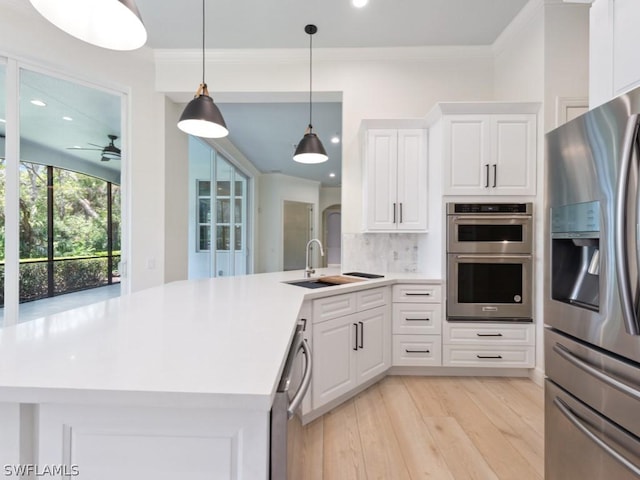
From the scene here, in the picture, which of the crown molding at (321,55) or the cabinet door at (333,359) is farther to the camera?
the crown molding at (321,55)

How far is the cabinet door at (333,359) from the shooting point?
212cm

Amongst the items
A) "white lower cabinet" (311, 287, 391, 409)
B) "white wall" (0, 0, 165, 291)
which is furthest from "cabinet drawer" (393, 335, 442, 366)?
"white wall" (0, 0, 165, 291)

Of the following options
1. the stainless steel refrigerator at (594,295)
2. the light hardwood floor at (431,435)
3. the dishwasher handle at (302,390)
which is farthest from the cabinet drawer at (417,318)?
the dishwasher handle at (302,390)

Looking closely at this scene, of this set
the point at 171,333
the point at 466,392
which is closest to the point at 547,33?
the point at 466,392

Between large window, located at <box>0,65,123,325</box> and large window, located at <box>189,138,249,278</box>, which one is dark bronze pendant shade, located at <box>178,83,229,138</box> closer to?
large window, located at <box>0,65,123,325</box>

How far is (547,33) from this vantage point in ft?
8.59

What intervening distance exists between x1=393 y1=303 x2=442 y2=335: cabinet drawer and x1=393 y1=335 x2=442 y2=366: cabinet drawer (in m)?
0.05

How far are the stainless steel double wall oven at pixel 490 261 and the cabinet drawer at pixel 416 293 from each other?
4.7 inches

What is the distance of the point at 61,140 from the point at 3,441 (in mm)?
2947

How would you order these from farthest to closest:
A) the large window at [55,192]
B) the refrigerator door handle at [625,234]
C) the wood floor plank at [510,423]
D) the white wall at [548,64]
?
the white wall at [548,64] → the large window at [55,192] → the wood floor plank at [510,423] → the refrigerator door handle at [625,234]

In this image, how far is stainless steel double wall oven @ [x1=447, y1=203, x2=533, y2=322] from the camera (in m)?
2.69

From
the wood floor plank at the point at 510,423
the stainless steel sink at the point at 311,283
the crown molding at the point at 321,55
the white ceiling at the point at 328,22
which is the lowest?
the wood floor plank at the point at 510,423

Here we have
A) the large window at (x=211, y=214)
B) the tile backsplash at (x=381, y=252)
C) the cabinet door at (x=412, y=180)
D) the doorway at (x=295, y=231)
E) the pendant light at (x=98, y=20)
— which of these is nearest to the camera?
the pendant light at (x=98, y=20)

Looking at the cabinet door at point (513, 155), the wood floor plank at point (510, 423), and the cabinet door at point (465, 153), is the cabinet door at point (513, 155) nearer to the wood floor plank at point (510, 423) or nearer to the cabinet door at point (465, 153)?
the cabinet door at point (465, 153)
